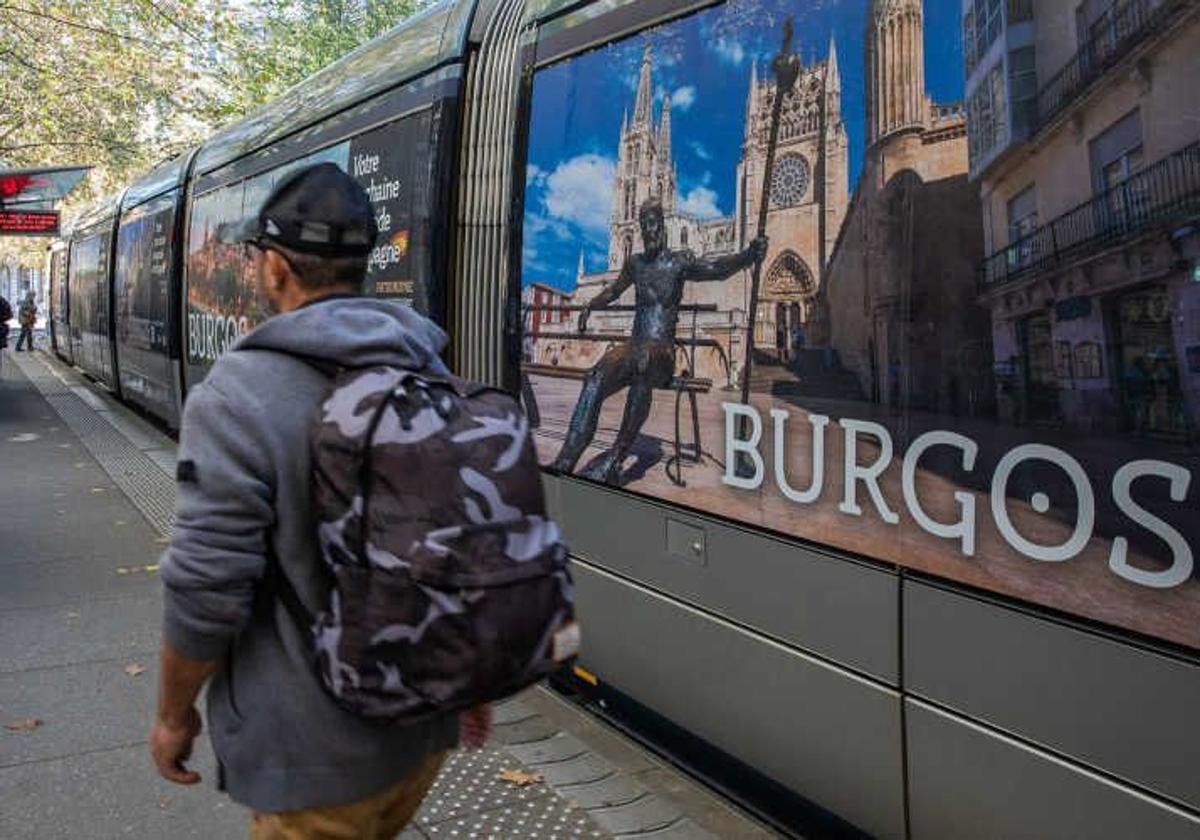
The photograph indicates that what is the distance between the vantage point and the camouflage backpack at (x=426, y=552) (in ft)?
4.94

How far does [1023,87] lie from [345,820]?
2053 mm

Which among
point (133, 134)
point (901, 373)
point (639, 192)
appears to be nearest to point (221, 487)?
point (901, 373)

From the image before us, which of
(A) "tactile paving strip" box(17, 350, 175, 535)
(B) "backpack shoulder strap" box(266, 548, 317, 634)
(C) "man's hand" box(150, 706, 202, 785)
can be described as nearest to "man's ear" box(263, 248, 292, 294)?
(B) "backpack shoulder strap" box(266, 548, 317, 634)

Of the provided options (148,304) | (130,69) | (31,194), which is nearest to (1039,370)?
(148,304)

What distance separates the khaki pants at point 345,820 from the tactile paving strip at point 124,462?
20.4 ft

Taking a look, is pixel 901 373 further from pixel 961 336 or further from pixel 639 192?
pixel 639 192

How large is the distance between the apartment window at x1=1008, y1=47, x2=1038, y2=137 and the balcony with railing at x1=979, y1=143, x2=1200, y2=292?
0.24 m

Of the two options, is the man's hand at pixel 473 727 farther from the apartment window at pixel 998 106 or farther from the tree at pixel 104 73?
the tree at pixel 104 73

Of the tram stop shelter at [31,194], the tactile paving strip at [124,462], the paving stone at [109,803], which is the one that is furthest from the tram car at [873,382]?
the tram stop shelter at [31,194]

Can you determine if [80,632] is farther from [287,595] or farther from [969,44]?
[969,44]

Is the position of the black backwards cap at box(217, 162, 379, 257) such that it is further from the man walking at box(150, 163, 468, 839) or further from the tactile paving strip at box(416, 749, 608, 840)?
the tactile paving strip at box(416, 749, 608, 840)

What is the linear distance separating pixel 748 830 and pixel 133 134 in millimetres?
23260

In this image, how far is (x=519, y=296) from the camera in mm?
4430

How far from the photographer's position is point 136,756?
388 cm
